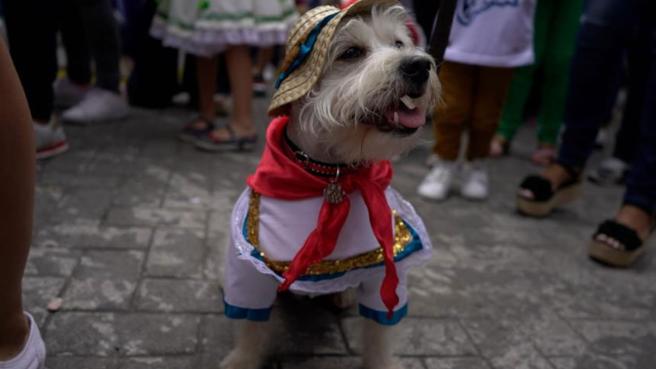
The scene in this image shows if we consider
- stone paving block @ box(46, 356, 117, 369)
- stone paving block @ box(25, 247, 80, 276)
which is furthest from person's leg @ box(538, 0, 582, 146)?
stone paving block @ box(46, 356, 117, 369)

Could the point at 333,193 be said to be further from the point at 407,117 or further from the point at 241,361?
the point at 241,361

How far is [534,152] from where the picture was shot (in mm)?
4898

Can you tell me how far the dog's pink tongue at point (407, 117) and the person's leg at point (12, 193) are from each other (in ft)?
2.88

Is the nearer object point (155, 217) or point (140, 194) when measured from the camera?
point (155, 217)

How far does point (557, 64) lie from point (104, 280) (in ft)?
11.3

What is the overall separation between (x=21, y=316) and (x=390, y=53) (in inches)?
46.1

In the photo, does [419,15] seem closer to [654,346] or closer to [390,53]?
[390,53]

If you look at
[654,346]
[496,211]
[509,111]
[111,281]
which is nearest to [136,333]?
[111,281]

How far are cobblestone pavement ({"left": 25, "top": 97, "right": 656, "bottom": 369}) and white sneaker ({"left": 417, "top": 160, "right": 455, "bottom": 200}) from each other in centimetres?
8

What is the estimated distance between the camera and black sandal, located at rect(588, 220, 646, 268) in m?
2.80

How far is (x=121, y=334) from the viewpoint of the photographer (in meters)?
1.97

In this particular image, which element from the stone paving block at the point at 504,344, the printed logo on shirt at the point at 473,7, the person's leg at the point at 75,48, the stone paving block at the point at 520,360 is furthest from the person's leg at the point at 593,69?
the person's leg at the point at 75,48

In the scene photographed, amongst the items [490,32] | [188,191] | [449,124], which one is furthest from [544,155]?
[188,191]

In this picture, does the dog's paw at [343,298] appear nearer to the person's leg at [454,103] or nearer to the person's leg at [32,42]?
the person's leg at [454,103]
